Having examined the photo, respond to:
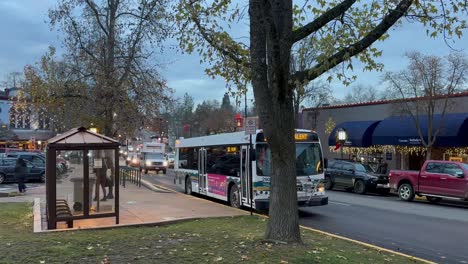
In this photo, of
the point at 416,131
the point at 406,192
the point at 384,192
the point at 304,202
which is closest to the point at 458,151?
the point at 416,131

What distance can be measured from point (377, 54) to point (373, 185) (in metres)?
16.4

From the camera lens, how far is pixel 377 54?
848 centimetres

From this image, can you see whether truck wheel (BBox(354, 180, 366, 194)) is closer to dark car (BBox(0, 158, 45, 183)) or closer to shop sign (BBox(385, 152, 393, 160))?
shop sign (BBox(385, 152, 393, 160))

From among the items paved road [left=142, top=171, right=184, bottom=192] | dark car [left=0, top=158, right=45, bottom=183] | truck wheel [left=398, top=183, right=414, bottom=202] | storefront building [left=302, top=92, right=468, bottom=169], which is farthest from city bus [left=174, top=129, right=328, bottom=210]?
dark car [left=0, top=158, right=45, bottom=183]

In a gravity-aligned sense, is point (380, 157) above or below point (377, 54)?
below

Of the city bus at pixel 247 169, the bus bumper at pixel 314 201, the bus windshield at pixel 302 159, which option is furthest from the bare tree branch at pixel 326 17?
the bus bumper at pixel 314 201

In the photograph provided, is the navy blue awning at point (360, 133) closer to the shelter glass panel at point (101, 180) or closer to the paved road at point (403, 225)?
the paved road at point (403, 225)

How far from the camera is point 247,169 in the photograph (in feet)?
49.5

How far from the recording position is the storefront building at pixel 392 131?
84.5 feet

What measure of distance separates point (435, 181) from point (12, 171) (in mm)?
23930

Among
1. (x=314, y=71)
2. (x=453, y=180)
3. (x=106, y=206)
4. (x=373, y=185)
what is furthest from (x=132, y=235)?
(x=373, y=185)

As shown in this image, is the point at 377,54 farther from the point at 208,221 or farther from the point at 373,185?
the point at 373,185

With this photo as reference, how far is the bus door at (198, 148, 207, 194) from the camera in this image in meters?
19.4

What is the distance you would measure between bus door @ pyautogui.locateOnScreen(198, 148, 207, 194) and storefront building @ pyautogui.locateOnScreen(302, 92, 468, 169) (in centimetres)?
1260
